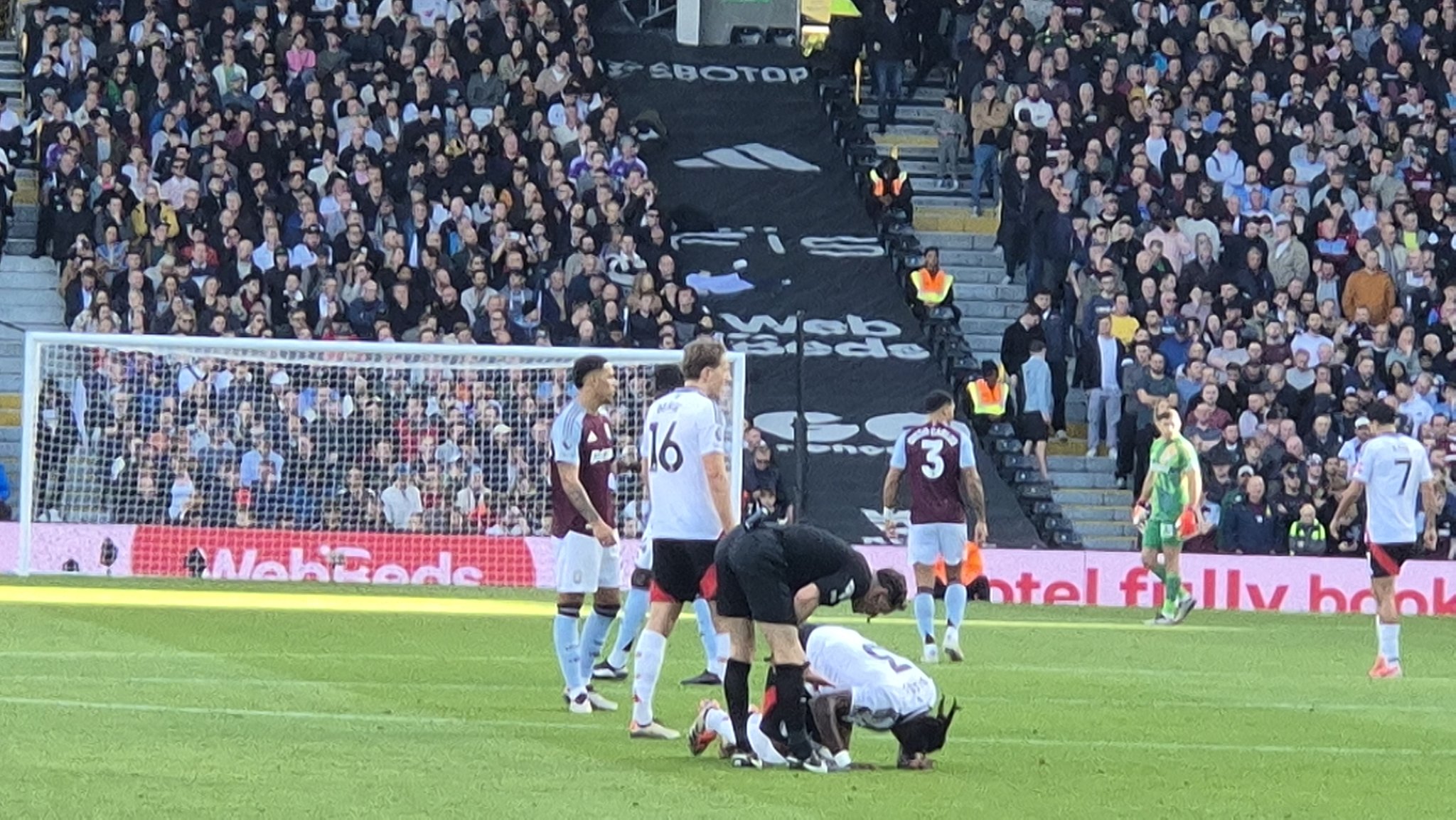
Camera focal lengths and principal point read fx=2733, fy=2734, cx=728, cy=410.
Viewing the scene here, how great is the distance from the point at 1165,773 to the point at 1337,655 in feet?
30.8

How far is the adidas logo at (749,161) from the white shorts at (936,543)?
16.0 meters

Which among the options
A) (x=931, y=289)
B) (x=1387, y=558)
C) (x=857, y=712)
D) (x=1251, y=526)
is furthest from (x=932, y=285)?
(x=857, y=712)

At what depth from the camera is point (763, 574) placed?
11.8m

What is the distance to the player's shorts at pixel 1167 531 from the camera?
24.6 meters

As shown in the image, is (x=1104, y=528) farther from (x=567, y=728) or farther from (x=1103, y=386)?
(x=567, y=728)

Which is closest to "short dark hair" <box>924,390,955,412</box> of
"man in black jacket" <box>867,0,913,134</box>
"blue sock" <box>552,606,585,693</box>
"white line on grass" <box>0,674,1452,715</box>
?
"white line on grass" <box>0,674,1452,715</box>

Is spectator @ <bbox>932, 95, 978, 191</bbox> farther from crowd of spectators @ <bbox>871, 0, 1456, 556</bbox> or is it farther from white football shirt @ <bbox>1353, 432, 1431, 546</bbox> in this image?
white football shirt @ <bbox>1353, 432, 1431, 546</bbox>

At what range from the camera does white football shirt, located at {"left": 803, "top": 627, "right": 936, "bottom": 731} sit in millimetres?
11961

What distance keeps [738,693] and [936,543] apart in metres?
7.83

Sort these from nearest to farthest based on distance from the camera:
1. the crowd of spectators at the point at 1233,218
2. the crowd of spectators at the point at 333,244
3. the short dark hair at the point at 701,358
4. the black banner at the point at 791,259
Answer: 1. the short dark hair at the point at 701,358
2. the crowd of spectators at the point at 333,244
3. the crowd of spectators at the point at 1233,218
4. the black banner at the point at 791,259

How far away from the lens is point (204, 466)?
2648 cm

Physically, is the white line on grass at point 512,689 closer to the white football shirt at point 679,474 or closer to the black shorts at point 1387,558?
the black shorts at point 1387,558

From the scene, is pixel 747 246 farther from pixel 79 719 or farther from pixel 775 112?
pixel 79 719

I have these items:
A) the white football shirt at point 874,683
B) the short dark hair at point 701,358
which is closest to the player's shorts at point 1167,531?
the short dark hair at point 701,358
